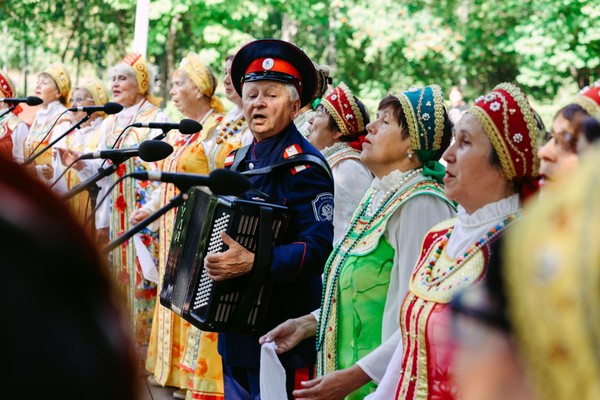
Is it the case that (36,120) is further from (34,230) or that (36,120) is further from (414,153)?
(34,230)

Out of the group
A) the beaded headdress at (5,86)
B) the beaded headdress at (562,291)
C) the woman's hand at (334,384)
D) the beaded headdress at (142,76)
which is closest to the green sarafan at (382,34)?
the beaded headdress at (5,86)

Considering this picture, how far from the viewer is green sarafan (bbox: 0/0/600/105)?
1672cm

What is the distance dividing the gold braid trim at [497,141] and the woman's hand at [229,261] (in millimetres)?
1127

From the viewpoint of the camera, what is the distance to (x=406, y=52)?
18.5 metres

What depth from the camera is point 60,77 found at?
983 centimetres

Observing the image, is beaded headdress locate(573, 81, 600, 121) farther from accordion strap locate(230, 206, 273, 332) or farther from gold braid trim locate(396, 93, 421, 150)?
accordion strap locate(230, 206, 273, 332)

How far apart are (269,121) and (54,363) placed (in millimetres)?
3212

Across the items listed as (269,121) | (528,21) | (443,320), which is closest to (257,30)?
(528,21)

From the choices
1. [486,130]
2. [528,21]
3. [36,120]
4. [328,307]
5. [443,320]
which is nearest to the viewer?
[443,320]

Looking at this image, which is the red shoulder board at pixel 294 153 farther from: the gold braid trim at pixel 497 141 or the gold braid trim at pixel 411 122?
the gold braid trim at pixel 497 141

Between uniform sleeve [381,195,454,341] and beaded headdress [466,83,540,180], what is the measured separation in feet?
2.05

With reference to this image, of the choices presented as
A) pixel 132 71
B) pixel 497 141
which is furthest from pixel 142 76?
pixel 497 141

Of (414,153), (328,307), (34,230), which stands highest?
(414,153)

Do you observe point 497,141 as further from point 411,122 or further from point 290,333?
point 290,333
